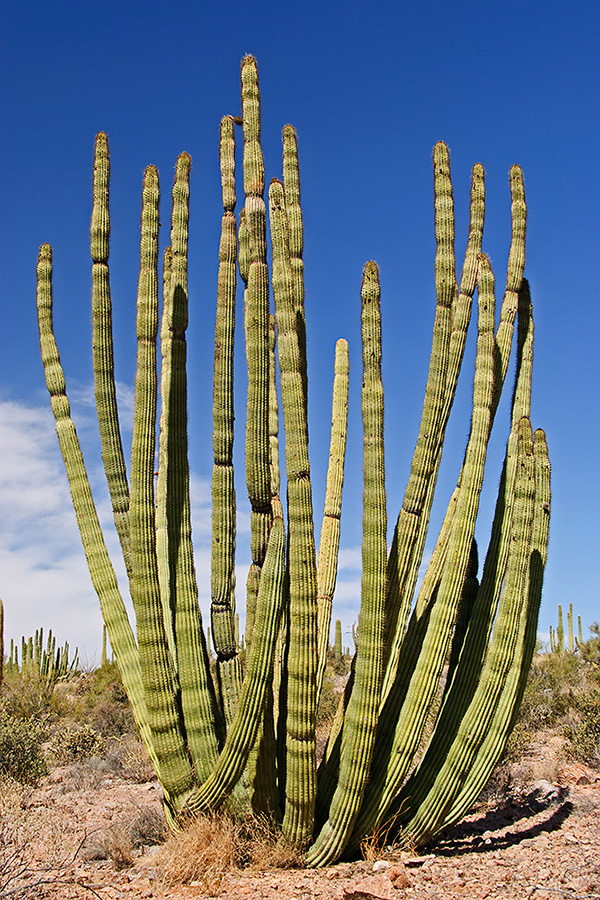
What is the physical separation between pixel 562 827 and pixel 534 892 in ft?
7.39

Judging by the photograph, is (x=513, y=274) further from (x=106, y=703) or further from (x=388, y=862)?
(x=106, y=703)

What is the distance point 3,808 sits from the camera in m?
8.78

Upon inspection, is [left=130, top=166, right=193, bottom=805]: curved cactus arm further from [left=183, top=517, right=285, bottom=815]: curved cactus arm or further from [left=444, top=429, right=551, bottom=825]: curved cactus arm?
[left=444, top=429, right=551, bottom=825]: curved cactus arm

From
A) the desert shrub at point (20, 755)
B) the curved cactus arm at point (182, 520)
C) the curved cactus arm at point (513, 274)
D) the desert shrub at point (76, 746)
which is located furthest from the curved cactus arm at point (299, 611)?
the desert shrub at point (76, 746)

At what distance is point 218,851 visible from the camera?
20.0 feet

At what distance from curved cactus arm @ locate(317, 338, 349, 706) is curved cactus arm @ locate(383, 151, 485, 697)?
1029mm

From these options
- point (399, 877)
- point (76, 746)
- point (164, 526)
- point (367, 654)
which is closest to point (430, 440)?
point (367, 654)

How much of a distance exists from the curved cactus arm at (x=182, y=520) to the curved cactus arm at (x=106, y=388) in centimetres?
43

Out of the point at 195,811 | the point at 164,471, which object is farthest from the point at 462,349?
the point at 195,811

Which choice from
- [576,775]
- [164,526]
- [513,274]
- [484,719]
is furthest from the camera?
[576,775]

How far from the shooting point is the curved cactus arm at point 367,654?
6258 mm

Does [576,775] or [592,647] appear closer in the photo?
[576,775]

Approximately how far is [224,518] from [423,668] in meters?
2.11

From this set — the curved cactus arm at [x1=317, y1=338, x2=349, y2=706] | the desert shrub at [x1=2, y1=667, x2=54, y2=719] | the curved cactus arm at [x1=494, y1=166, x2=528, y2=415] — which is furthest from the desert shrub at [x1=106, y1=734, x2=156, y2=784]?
the curved cactus arm at [x1=494, y1=166, x2=528, y2=415]
